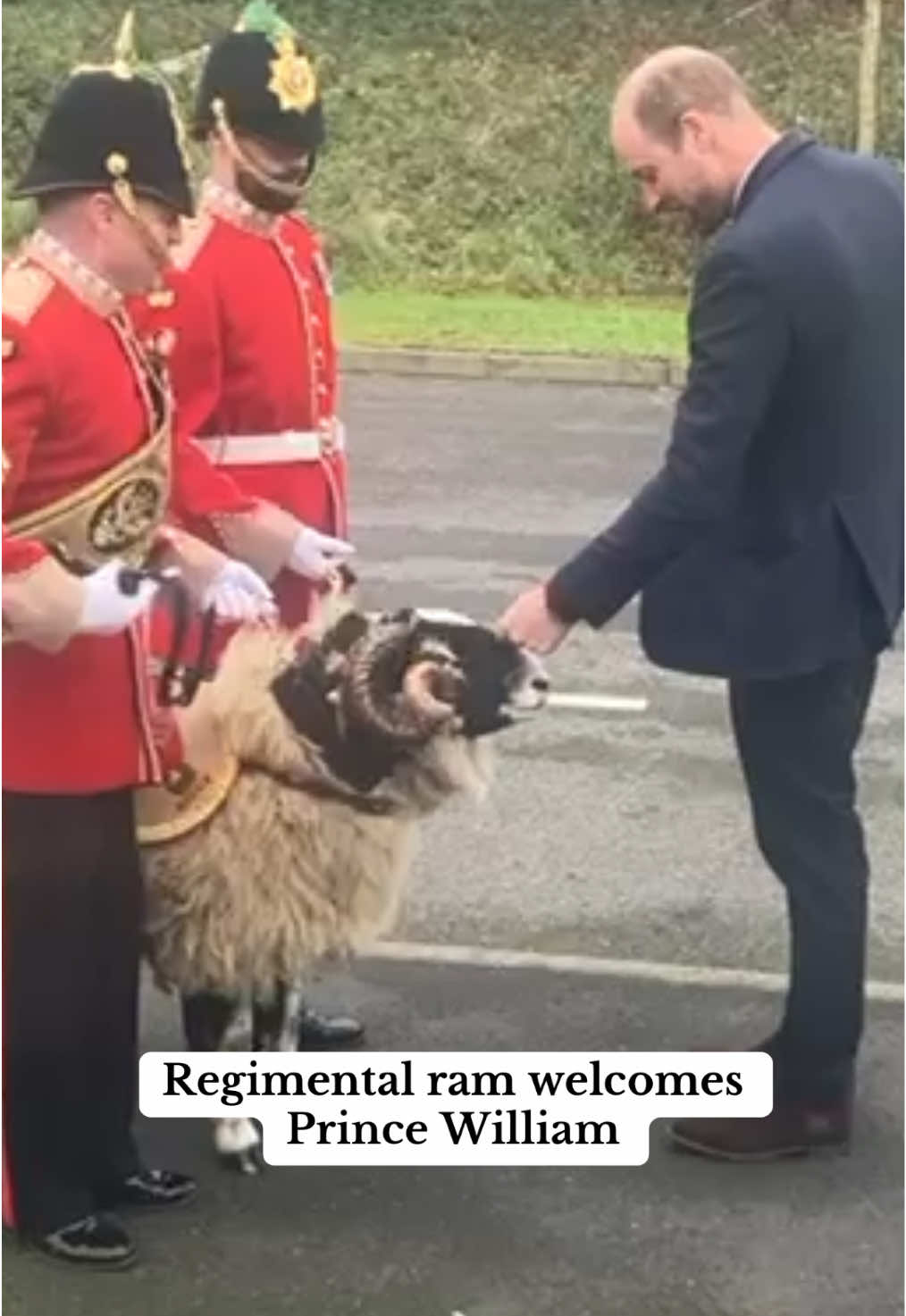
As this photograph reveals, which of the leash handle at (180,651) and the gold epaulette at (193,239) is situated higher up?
the gold epaulette at (193,239)

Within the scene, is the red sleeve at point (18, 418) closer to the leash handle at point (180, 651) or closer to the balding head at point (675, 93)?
the leash handle at point (180, 651)

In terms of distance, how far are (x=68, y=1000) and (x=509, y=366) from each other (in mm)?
10782

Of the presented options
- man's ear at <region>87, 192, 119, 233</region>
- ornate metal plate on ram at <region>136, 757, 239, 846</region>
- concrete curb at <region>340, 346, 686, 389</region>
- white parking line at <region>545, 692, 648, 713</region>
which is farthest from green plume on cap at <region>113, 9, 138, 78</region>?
concrete curb at <region>340, 346, 686, 389</region>

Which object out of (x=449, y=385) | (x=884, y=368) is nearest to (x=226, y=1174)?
(x=884, y=368)

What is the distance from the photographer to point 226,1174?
4109 mm

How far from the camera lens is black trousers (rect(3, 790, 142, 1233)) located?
3703 mm

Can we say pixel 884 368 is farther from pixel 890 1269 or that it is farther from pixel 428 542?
pixel 428 542

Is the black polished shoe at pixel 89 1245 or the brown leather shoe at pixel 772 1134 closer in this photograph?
the black polished shoe at pixel 89 1245

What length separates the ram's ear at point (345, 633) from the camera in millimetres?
3846

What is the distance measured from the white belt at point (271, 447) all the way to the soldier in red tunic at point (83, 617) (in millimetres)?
268

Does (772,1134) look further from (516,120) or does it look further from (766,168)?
(516,120)

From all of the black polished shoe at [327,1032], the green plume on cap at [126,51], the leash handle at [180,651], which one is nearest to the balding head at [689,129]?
the green plume on cap at [126,51]

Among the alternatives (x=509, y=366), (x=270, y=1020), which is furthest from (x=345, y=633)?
(x=509, y=366)

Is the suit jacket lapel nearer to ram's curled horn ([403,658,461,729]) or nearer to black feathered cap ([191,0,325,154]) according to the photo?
Result: black feathered cap ([191,0,325,154])
